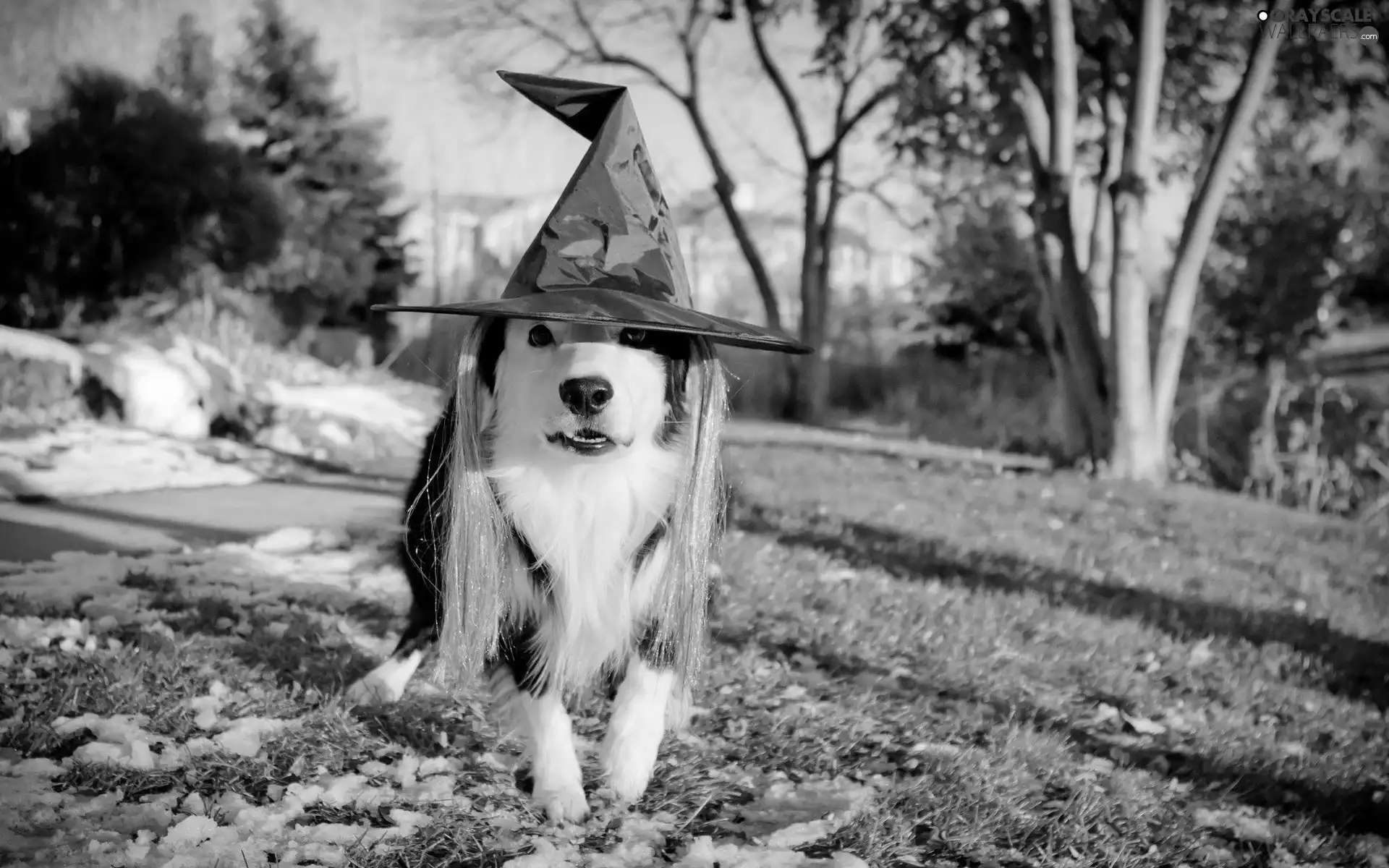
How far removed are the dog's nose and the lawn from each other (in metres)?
0.95

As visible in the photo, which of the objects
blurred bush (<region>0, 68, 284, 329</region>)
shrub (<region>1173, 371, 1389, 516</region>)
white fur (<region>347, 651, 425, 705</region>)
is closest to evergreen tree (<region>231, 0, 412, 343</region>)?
blurred bush (<region>0, 68, 284, 329</region>)

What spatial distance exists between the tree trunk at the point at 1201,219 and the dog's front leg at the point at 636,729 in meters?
6.46

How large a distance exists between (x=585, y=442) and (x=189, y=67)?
14.6 m

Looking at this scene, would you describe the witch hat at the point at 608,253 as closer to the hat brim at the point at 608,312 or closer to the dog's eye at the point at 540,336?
the hat brim at the point at 608,312

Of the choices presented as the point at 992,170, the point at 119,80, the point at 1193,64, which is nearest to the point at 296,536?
the point at 119,80

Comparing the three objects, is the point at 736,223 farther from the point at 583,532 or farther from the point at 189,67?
the point at 583,532

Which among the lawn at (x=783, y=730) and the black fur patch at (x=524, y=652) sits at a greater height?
the black fur patch at (x=524, y=652)

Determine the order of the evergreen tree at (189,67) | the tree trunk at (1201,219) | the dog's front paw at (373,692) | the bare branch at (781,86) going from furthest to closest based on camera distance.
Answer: the bare branch at (781,86) → the evergreen tree at (189,67) → the tree trunk at (1201,219) → the dog's front paw at (373,692)

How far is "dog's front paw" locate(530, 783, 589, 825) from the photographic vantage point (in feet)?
6.56

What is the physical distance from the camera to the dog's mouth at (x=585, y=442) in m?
1.94

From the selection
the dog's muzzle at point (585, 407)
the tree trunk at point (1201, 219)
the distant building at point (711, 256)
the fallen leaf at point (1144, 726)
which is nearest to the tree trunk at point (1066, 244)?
the tree trunk at point (1201, 219)

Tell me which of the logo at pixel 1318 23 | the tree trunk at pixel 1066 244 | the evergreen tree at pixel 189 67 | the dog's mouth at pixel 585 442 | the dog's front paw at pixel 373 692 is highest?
the evergreen tree at pixel 189 67

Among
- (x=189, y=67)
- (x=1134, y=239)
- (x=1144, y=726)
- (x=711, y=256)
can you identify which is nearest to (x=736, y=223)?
(x=1134, y=239)

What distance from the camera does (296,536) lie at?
4.38 m
